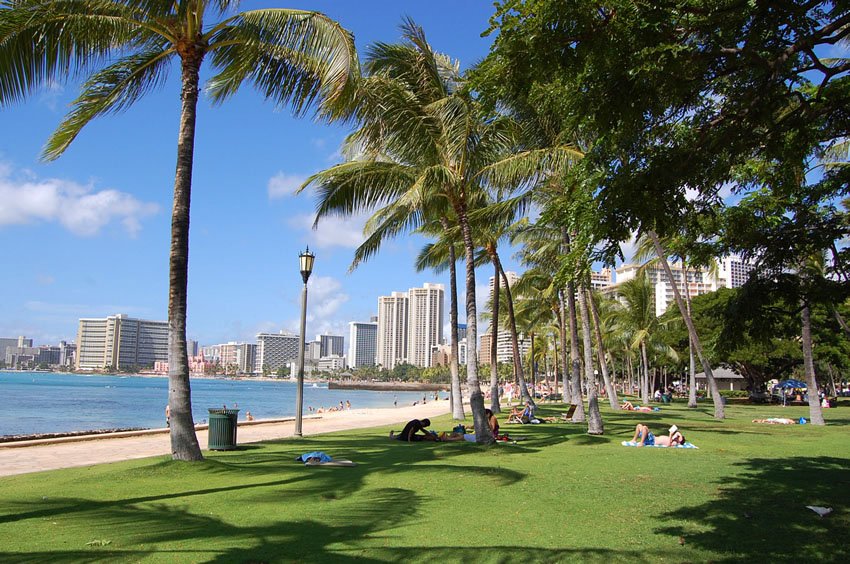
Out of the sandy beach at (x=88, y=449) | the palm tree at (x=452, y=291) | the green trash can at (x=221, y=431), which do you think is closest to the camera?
the sandy beach at (x=88, y=449)

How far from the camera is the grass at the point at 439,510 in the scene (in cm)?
514

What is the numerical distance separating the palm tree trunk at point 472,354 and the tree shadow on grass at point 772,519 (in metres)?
5.17

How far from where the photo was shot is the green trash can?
1225 cm

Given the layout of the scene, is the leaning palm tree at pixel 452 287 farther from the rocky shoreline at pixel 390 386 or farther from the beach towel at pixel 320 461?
the rocky shoreline at pixel 390 386

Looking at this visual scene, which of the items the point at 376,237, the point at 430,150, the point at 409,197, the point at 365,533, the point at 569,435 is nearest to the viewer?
the point at 365,533

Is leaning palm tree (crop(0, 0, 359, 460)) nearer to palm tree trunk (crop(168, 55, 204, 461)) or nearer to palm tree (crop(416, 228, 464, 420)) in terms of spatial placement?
palm tree trunk (crop(168, 55, 204, 461))

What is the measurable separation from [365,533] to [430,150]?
9630 millimetres

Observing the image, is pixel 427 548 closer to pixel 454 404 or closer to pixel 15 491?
A: pixel 15 491

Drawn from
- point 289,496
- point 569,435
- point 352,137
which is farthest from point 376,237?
point 289,496

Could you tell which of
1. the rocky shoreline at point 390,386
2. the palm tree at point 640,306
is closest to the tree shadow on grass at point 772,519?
the palm tree at point 640,306

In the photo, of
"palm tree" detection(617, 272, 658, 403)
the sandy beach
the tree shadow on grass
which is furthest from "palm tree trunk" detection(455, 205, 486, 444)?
"palm tree" detection(617, 272, 658, 403)

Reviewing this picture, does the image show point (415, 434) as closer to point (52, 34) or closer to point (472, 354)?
point (472, 354)

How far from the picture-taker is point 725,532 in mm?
5867

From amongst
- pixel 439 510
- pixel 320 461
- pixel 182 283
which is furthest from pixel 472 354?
pixel 439 510
